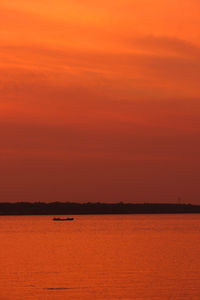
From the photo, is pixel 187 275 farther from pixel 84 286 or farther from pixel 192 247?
pixel 192 247

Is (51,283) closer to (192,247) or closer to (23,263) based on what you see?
(23,263)

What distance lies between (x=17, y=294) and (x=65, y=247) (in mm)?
49739

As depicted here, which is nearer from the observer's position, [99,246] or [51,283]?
[51,283]

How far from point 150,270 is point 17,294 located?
59.1ft

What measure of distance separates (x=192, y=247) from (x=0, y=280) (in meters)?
43.7

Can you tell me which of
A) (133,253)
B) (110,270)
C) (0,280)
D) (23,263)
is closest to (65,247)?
(133,253)

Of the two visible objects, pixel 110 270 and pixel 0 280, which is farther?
pixel 110 270

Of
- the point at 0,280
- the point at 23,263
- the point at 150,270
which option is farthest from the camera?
the point at 23,263

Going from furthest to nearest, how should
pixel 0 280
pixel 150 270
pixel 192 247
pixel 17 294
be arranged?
pixel 192 247, pixel 150 270, pixel 0 280, pixel 17 294

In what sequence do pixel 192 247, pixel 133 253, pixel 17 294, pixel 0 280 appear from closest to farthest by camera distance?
pixel 17 294
pixel 0 280
pixel 133 253
pixel 192 247

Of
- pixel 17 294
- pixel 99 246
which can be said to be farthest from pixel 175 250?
pixel 17 294

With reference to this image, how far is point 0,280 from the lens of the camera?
60.2 m

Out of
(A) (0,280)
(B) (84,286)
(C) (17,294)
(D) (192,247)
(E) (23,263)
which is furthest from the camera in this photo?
(D) (192,247)

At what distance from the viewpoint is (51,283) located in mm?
57906
